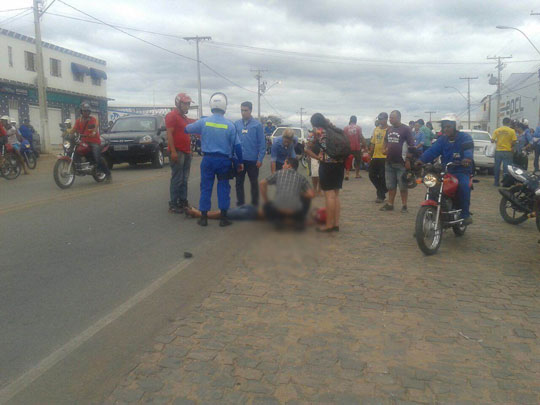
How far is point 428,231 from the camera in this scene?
6070 millimetres

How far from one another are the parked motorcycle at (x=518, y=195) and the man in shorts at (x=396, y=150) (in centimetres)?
159

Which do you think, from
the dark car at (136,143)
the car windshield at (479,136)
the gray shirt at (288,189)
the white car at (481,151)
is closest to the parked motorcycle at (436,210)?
the gray shirt at (288,189)

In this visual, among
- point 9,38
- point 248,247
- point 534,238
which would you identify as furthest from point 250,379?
point 9,38

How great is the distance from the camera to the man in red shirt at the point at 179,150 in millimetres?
5899

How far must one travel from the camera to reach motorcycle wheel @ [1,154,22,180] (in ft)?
43.3

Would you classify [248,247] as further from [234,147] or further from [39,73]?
[39,73]

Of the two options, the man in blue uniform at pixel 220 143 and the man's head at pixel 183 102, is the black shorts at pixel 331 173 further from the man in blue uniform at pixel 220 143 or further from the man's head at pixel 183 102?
the man's head at pixel 183 102

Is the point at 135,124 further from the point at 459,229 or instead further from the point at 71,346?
the point at 71,346

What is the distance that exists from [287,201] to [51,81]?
142 feet

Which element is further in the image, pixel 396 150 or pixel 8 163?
pixel 8 163

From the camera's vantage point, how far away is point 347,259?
5555 millimetres

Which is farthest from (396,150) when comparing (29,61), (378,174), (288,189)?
(29,61)

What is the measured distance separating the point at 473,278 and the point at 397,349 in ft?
6.68

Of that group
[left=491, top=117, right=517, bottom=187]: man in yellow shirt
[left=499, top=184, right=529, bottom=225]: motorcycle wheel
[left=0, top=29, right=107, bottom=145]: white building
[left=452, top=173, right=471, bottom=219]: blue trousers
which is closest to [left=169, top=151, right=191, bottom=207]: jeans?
[left=452, top=173, right=471, bottom=219]: blue trousers
